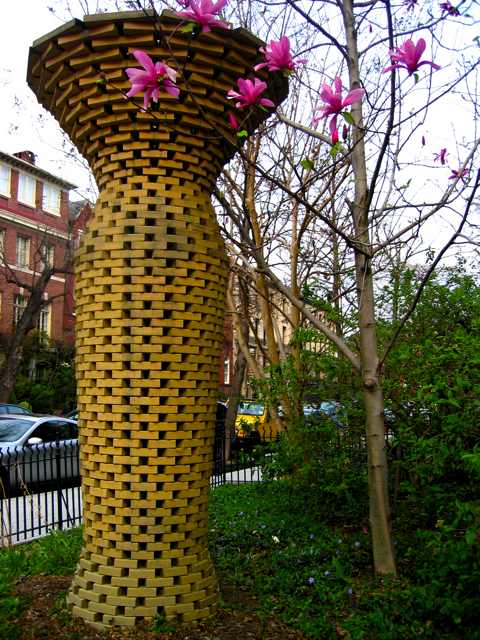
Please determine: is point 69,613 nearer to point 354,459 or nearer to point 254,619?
point 254,619

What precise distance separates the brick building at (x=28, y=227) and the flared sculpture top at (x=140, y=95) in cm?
2731

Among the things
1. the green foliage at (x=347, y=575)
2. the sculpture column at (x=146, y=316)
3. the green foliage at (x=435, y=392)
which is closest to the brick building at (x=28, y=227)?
the green foliage at (x=347, y=575)

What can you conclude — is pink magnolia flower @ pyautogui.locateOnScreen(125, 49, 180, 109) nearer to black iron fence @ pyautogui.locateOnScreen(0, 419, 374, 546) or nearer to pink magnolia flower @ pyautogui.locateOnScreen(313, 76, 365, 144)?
pink magnolia flower @ pyautogui.locateOnScreen(313, 76, 365, 144)

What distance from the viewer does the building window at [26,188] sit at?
110 ft

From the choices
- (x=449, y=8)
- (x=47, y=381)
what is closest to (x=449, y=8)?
(x=449, y=8)

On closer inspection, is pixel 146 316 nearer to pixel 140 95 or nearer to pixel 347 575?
pixel 140 95

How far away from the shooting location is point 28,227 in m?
33.6

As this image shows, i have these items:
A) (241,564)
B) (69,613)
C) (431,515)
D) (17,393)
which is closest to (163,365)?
(69,613)

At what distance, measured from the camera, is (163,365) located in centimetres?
422

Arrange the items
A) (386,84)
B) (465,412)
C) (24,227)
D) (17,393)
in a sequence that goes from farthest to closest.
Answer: (24,227), (17,393), (386,84), (465,412)

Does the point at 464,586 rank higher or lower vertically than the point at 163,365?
lower

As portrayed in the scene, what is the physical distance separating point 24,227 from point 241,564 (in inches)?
1216

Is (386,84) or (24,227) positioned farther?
(24,227)

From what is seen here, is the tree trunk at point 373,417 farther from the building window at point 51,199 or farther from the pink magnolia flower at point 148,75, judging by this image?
the building window at point 51,199
